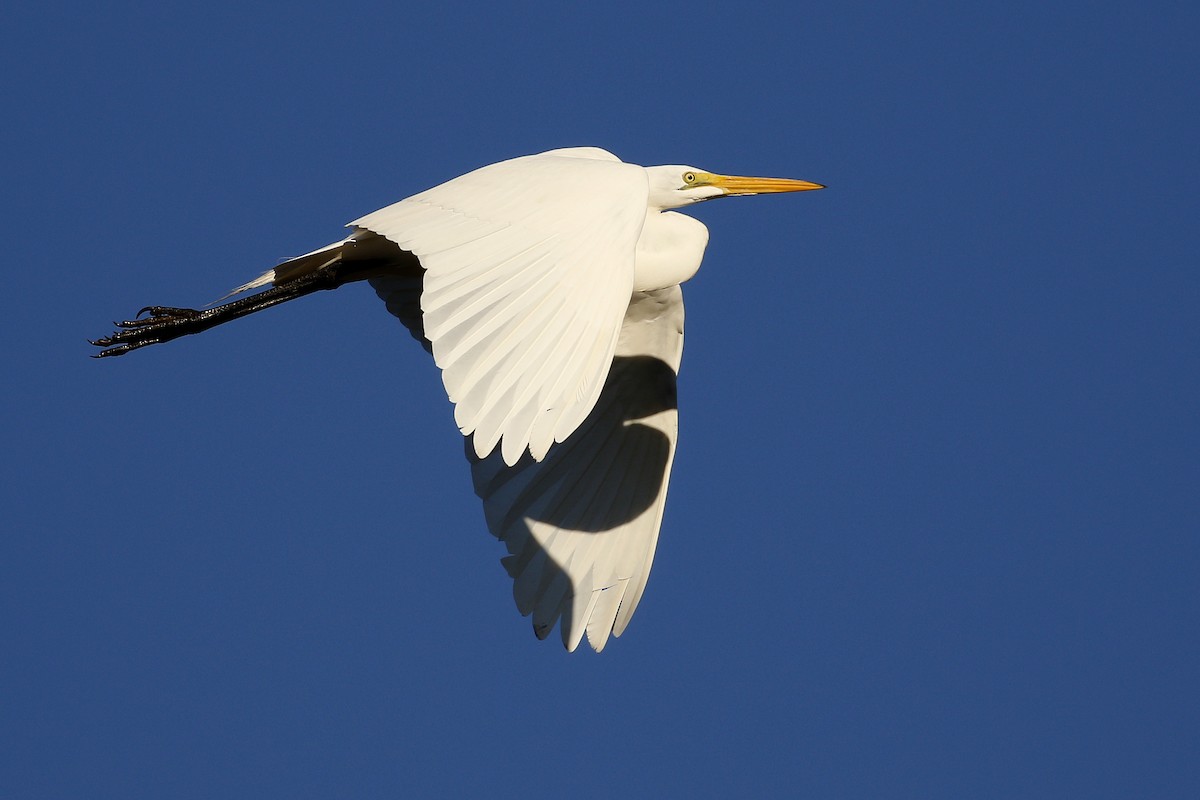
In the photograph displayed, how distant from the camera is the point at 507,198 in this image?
20.5 ft

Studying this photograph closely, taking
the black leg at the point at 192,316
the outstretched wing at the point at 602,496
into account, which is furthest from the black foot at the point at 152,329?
the outstretched wing at the point at 602,496

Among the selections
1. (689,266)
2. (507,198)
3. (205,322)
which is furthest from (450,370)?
(205,322)

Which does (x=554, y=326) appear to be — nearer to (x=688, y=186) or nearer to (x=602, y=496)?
(x=688, y=186)

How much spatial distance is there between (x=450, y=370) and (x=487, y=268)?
1.80 feet

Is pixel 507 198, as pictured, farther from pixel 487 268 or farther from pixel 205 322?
pixel 205 322

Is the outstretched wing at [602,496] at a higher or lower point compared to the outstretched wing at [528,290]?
lower

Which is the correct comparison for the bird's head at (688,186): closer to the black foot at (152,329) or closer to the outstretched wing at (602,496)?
the outstretched wing at (602,496)

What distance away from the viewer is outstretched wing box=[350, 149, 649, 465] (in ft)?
16.9

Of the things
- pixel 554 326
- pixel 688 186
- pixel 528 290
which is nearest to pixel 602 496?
pixel 688 186

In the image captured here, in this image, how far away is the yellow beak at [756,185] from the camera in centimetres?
835

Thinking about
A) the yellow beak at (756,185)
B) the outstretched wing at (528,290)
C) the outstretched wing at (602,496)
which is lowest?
the outstretched wing at (602,496)

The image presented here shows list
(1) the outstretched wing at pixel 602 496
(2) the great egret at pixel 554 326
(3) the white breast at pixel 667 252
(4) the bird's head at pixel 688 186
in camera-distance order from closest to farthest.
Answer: (2) the great egret at pixel 554 326, (3) the white breast at pixel 667 252, (4) the bird's head at pixel 688 186, (1) the outstretched wing at pixel 602 496

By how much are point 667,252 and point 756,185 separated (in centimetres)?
108

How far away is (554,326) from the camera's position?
5.38 metres
